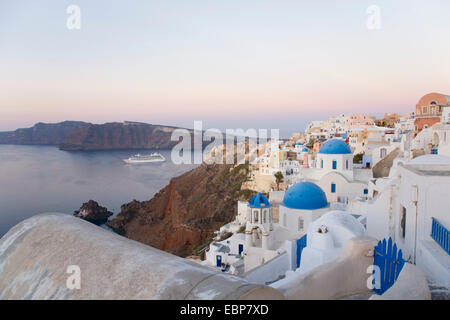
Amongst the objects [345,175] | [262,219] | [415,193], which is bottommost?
[262,219]

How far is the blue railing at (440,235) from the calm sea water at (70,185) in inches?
1439

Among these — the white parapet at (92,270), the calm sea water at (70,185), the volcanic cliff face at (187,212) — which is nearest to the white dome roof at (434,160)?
the white parapet at (92,270)

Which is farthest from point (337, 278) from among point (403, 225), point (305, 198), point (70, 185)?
point (70, 185)

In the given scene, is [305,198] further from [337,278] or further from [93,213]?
[93,213]

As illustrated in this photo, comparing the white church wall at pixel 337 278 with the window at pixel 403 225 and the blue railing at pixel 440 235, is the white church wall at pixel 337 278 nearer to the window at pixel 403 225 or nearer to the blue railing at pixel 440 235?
the blue railing at pixel 440 235

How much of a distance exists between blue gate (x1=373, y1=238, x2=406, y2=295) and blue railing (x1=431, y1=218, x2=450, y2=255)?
0.88m

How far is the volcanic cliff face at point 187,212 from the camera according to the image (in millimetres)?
31672

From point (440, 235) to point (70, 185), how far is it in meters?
58.1

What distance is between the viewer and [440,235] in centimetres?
445

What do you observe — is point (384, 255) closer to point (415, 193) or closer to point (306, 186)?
point (415, 193)

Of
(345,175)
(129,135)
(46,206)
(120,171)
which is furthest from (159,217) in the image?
(129,135)
